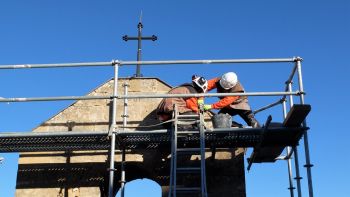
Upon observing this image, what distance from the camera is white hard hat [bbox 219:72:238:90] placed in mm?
10484

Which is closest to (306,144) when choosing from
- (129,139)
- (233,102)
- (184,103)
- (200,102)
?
(233,102)

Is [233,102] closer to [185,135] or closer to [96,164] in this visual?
[185,135]

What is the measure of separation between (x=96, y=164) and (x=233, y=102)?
2739mm

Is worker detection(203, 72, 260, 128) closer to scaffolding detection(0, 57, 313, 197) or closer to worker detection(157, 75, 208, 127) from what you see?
worker detection(157, 75, 208, 127)

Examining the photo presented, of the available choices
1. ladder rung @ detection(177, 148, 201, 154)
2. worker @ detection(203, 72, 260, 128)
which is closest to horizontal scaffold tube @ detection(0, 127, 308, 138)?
ladder rung @ detection(177, 148, 201, 154)

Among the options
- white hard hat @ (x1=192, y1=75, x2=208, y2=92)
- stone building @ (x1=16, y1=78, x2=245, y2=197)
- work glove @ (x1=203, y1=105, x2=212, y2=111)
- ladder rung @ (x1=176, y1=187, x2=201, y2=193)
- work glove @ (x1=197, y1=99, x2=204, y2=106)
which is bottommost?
ladder rung @ (x1=176, y1=187, x2=201, y2=193)

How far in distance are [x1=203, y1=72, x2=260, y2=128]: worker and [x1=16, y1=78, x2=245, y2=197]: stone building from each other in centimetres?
63

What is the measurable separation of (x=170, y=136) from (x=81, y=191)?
6.59 ft

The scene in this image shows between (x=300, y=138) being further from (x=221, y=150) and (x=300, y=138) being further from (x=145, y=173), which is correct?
(x=145, y=173)

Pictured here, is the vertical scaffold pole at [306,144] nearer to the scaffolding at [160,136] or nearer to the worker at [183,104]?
the scaffolding at [160,136]

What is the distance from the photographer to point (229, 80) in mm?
10484

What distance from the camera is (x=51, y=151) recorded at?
34.5ft

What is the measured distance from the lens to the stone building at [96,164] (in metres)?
10.2

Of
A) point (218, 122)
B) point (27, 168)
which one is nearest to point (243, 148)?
point (218, 122)
